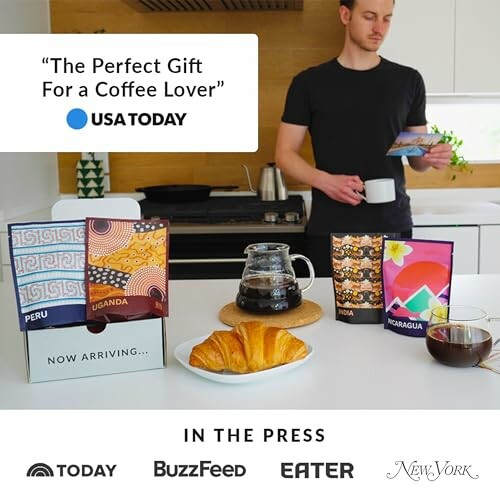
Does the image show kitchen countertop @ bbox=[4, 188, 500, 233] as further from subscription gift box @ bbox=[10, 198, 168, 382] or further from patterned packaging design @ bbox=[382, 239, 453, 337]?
subscription gift box @ bbox=[10, 198, 168, 382]

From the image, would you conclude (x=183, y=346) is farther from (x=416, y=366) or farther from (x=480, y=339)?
(x=480, y=339)

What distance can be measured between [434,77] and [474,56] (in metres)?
0.19

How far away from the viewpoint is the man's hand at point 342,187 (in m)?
2.32

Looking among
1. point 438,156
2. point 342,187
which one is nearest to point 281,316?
point 342,187

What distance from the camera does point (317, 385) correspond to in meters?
1.06

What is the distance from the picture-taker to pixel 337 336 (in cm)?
131

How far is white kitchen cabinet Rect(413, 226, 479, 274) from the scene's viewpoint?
2850mm

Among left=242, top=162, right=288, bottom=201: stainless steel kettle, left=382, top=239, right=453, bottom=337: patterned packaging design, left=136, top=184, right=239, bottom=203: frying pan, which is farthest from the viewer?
left=242, top=162, right=288, bottom=201: stainless steel kettle

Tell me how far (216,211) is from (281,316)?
1.59m

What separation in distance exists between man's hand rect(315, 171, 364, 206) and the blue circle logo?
114cm

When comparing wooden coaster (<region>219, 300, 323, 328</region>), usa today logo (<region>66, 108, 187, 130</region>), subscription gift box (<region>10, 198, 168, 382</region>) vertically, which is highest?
usa today logo (<region>66, 108, 187, 130</region>)
